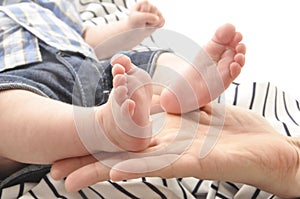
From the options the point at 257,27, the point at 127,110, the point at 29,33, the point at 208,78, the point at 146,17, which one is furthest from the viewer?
the point at 257,27

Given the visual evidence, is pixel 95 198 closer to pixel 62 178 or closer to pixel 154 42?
pixel 62 178

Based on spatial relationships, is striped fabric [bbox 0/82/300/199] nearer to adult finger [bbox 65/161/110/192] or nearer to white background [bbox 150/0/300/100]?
adult finger [bbox 65/161/110/192]

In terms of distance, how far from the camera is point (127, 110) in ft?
1.75

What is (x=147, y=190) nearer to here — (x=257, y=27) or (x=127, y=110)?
(x=127, y=110)

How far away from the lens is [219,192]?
638 mm

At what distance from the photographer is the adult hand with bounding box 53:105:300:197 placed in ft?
1.85

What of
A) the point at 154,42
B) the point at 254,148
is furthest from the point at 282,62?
the point at 254,148

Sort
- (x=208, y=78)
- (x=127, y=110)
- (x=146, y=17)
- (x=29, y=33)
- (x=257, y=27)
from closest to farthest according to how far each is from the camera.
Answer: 1. (x=127, y=110)
2. (x=208, y=78)
3. (x=29, y=33)
4. (x=146, y=17)
5. (x=257, y=27)

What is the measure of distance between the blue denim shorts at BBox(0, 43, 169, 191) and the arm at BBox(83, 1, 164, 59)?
81 mm

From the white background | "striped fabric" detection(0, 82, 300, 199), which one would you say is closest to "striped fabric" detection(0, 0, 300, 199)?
"striped fabric" detection(0, 82, 300, 199)

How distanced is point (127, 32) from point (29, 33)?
192mm

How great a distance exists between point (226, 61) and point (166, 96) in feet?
0.31

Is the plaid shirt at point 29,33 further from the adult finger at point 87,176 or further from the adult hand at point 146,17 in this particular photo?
the adult finger at point 87,176

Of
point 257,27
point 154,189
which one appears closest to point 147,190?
point 154,189
